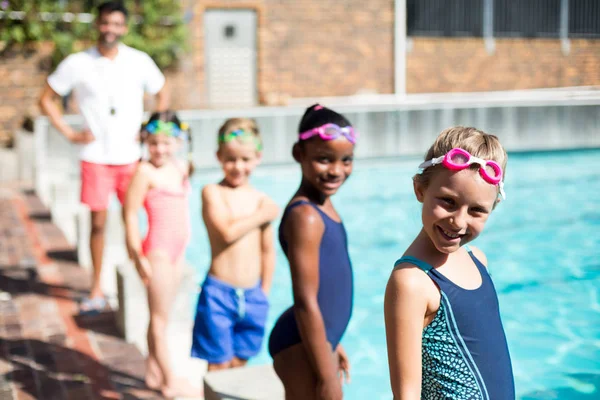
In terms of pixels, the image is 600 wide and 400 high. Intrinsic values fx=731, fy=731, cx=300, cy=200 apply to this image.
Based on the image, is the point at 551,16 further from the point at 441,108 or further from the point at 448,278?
the point at 448,278

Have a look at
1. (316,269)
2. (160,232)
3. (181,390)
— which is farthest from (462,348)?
(160,232)

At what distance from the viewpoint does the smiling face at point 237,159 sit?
3623 mm

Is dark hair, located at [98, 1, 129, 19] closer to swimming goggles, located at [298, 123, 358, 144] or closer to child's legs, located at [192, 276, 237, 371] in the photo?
child's legs, located at [192, 276, 237, 371]

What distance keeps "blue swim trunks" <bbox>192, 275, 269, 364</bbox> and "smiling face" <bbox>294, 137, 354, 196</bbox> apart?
1066mm

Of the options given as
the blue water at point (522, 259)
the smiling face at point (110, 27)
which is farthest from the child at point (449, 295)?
the smiling face at point (110, 27)

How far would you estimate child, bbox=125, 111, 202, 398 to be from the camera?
4156 mm

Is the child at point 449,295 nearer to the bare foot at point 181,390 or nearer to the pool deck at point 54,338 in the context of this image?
the bare foot at point 181,390

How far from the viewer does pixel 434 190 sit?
1926 mm

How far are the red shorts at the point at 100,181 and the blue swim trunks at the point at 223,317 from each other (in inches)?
89.6

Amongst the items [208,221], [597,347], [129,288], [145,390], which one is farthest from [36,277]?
[597,347]

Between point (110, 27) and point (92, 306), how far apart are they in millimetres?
2133

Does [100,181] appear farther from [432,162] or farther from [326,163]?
[432,162]

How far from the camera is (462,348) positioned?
1.94 metres

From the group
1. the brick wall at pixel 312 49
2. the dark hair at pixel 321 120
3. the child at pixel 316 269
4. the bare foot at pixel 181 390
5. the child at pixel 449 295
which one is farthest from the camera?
the brick wall at pixel 312 49
